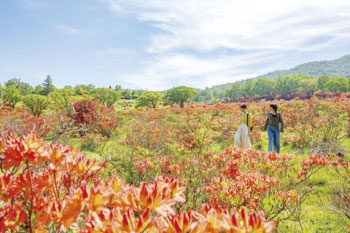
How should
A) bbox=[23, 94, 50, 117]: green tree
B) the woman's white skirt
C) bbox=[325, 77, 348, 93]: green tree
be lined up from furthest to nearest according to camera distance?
bbox=[325, 77, 348, 93]: green tree, bbox=[23, 94, 50, 117]: green tree, the woman's white skirt

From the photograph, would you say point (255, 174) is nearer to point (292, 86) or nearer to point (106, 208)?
point (106, 208)

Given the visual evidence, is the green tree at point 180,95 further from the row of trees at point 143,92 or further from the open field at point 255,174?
the open field at point 255,174

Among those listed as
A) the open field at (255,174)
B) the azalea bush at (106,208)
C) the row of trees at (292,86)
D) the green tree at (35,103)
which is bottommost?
the open field at (255,174)

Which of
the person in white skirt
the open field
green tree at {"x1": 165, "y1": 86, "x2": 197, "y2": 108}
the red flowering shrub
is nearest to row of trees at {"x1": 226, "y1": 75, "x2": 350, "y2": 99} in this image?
green tree at {"x1": 165, "y1": 86, "x2": 197, "y2": 108}

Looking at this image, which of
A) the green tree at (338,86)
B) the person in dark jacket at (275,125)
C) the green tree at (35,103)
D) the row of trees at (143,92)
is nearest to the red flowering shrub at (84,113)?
the row of trees at (143,92)

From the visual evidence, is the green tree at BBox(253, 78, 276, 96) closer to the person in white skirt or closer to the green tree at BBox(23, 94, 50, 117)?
the green tree at BBox(23, 94, 50, 117)

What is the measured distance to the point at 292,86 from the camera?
273 feet

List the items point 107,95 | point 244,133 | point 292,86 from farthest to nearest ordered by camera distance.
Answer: point 292,86 < point 107,95 < point 244,133

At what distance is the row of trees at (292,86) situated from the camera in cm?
6302

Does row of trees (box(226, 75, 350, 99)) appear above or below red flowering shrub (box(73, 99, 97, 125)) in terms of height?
above

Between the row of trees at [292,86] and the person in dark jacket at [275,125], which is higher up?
the row of trees at [292,86]

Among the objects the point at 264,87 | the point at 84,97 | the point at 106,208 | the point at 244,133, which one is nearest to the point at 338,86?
the point at 264,87

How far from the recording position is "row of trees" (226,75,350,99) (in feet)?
207

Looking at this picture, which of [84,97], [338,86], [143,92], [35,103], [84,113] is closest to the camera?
[84,113]
